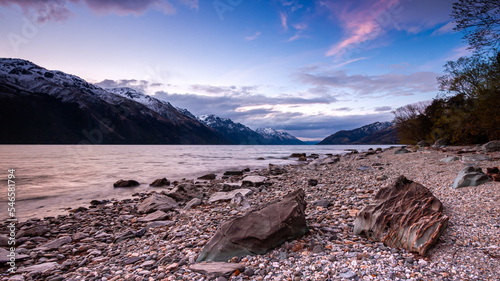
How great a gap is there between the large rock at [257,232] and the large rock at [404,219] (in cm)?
142

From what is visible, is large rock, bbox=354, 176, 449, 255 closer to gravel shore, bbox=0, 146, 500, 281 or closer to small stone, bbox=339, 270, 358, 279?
gravel shore, bbox=0, 146, 500, 281

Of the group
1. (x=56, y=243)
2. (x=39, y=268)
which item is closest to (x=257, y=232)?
(x=39, y=268)

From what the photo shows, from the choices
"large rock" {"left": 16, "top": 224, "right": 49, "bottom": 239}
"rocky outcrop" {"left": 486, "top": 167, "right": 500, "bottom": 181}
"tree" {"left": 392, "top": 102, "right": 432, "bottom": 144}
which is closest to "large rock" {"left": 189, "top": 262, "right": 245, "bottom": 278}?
"large rock" {"left": 16, "top": 224, "right": 49, "bottom": 239}

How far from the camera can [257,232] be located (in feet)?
15.2

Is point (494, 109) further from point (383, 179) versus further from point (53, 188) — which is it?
point (53, 188)

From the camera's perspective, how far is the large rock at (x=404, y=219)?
4.06 metres

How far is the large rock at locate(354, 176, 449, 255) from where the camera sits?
4.06m

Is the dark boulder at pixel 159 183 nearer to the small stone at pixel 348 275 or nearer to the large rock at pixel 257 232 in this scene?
the large rock at pixel 257 232

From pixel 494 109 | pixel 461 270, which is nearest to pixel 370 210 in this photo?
pixel 461 270

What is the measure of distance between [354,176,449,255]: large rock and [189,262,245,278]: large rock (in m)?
2.78

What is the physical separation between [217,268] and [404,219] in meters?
3.86

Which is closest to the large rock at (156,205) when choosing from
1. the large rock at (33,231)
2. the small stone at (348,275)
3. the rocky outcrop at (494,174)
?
the large rock at (33,231)

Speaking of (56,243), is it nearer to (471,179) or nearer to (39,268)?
(39,268)

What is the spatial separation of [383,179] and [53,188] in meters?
20.9
